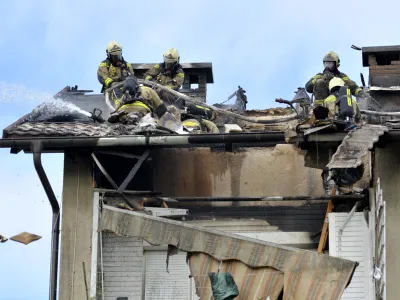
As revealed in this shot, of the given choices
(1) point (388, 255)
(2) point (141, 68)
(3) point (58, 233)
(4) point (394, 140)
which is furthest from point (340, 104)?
(2) point (141, 68)

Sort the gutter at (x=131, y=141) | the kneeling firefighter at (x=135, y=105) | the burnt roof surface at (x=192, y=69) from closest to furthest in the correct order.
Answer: the gutter at (x=131, y=141) → the kneeling firefighter at (x=135, y=105) → the burnt roof surface at (x=192, y=69)

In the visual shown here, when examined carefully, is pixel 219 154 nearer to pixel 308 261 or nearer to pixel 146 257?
pixel 146 257

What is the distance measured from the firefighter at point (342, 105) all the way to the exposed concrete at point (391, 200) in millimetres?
1041

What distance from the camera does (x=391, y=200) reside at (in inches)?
521

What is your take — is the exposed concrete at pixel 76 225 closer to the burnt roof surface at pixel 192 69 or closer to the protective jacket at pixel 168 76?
the protective jacket at pixel 168 76

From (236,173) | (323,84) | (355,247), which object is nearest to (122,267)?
(236,173)

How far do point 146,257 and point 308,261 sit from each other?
4.72 meters

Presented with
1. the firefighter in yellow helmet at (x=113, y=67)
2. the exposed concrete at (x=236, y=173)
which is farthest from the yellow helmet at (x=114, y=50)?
the exposed concrete at (x=236, y=173)

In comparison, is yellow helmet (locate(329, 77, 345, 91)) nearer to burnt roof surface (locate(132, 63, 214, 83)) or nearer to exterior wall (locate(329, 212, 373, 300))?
exterior wall (locate(329, 212, 373, 300))

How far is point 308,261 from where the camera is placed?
10.0 m

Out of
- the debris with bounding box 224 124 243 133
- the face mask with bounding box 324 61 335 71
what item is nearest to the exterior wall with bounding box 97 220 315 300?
the debris with bounding box 224 124 243 133

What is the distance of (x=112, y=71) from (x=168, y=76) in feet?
4.04

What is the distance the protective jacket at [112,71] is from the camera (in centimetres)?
1805

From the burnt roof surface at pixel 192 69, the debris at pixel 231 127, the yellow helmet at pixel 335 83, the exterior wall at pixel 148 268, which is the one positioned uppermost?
the burnt roof surface at pixel 192 69
